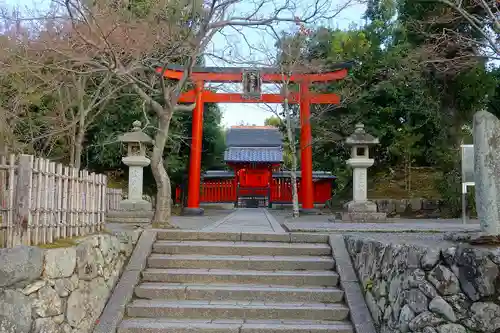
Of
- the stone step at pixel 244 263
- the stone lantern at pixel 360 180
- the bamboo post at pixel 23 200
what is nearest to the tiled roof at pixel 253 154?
the stone lantern at pixel 360 180

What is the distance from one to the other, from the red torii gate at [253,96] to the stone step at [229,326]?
11105 mm

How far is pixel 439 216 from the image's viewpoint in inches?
566

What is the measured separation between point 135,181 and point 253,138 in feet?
65.0

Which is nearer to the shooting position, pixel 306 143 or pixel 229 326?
pixel 229 326

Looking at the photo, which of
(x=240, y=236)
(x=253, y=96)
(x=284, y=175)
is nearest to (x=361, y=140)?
(x=253, y=96)

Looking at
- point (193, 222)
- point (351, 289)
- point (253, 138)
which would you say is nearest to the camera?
point (351, 289)

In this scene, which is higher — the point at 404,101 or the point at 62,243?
the point at 404,101

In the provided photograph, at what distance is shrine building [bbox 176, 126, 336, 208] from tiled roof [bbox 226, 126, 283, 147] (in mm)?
230

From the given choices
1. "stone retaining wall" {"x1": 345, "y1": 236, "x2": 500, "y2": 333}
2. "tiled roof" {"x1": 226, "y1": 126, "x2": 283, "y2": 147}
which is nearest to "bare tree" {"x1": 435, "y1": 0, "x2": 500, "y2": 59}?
"stone retaining wall" {"x1": 345, "y1": 236, "x2": 500, "y2": 333}

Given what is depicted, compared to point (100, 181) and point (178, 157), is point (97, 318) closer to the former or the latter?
point (100, 181)

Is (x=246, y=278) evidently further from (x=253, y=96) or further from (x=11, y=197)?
(x=253, y=96)

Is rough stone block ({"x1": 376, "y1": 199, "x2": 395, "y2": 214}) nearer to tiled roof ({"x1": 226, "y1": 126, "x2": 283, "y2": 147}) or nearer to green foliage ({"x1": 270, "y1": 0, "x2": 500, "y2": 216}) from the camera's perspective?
green foliage ({"x1": 270, "y1": 0, "x2": 500, "y2": 216})

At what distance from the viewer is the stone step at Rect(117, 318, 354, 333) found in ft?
16.7

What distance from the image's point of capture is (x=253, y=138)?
31.0 meters
